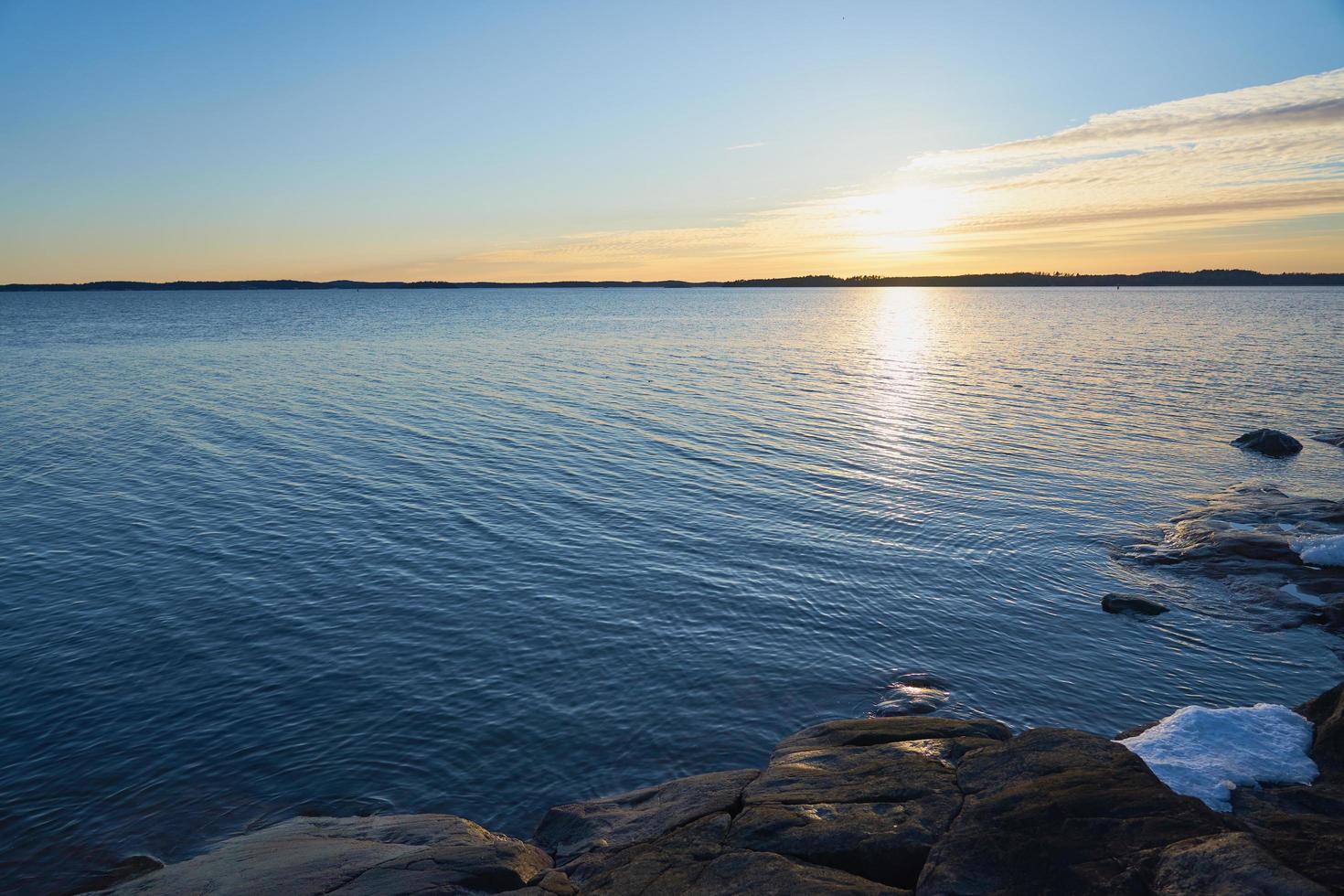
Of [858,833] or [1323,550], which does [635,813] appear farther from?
[1323,550]

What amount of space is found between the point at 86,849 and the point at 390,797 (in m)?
4.40

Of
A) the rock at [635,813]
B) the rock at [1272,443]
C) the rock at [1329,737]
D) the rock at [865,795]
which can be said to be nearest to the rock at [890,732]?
the rock at [865,795]

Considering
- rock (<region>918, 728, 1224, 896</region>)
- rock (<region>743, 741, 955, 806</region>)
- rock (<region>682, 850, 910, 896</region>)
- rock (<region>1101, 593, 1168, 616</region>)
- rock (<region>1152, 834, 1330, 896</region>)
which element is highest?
rock (<region>1152, 834, 1330, 896</region>)

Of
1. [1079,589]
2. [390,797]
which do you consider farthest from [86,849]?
[1079,589]

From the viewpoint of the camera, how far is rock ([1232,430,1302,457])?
39656 mm

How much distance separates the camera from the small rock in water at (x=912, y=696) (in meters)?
16.1

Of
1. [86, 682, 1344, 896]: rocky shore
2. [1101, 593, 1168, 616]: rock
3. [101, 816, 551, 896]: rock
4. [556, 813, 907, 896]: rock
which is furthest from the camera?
[1101, 593, 1168, 616]: rock

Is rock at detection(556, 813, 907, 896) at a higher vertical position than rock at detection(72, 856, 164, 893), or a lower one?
higher

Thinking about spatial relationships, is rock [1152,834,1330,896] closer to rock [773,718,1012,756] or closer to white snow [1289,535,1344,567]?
rock [773,718,1012,756]

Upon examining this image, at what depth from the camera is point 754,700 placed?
54.9 ft

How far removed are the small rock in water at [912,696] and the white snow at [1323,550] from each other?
1515 cm

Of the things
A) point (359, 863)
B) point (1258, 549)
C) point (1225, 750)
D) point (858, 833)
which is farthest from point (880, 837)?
point (1258, 549)

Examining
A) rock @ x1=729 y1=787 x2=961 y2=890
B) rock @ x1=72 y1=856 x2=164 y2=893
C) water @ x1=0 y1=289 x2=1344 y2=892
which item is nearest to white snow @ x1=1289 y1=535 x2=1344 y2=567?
water @ x1=0 y1=289 x2=1344 y2=892

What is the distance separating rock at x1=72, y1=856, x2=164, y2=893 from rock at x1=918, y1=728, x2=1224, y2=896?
11.0 metres
